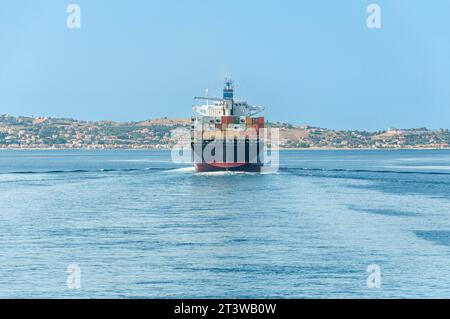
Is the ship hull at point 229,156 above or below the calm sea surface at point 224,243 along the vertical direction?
above

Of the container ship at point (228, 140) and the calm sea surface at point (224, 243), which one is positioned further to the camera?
the container ship at point (228, 140)

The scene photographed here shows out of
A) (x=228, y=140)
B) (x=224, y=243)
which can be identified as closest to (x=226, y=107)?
(x=228, y=140)

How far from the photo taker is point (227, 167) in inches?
3723

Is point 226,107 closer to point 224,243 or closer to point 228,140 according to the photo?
point 228,140

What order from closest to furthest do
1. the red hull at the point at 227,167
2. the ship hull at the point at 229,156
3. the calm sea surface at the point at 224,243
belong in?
1. the calm sea surface at the point at 224,243
2. the red hull at the point at 227,167
3. the ship hull at the point at 229,156

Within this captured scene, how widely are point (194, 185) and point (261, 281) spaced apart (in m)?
49.1

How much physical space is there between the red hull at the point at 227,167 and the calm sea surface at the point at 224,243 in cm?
2389

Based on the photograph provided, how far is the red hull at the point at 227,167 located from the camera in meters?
94.9

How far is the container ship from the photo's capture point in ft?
316

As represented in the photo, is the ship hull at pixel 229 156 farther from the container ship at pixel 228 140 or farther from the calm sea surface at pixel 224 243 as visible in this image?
the calm sea surface at pixel 224 243

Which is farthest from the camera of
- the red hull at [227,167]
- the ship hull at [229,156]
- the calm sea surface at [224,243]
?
the ship hull at [229,156]

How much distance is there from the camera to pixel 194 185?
255 ft

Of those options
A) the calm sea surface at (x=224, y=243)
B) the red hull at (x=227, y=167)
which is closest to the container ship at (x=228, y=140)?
the red hull at (x=227, y=167)
